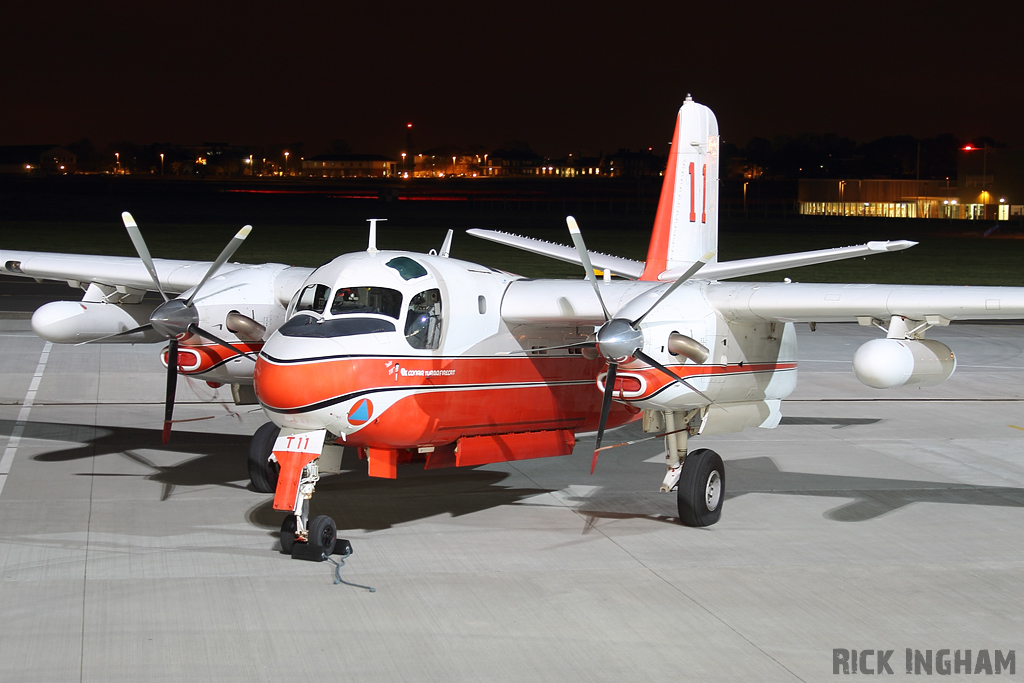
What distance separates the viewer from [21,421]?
63.2 ft

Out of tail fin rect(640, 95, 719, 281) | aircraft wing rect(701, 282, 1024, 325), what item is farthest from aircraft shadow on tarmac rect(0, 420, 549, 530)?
tail fin rect(640, 95, 719, 281)

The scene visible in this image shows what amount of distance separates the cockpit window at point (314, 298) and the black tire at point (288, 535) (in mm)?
2326

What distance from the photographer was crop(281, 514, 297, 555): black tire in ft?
39.1

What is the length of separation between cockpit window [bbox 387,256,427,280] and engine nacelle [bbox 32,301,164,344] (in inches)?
155

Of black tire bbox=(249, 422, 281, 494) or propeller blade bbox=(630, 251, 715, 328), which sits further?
black tire bbox=(249, 422, 281, 494)

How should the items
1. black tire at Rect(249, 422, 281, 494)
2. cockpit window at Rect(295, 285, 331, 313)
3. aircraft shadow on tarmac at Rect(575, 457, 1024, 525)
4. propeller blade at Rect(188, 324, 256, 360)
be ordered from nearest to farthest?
cockpit window at Rect(295, 285, 331, 313) < propeller blade at Rect(188, 324, 256, 360) < aircraft shadow on tarmac at Rect(575, 457, 1024, 525) < black tire at Rect(249, 422, 281, 494)

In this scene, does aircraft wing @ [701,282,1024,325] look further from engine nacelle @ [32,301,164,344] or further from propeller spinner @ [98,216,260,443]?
engine nacelle @ [32,301,164,344]

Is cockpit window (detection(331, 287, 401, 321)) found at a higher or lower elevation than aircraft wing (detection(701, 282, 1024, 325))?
lower

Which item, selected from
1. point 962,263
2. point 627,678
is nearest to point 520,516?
point 627,678

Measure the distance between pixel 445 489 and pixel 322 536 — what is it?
3.65 meters

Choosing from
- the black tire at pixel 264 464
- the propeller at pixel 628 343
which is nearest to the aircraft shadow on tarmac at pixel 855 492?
the propeller at pixel 628 343

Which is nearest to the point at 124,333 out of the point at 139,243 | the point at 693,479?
the point at 139,243

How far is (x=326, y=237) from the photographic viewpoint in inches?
2616

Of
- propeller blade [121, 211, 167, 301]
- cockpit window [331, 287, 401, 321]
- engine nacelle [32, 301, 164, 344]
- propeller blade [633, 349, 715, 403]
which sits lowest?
propeller blade [633, 349, 715, 403]
